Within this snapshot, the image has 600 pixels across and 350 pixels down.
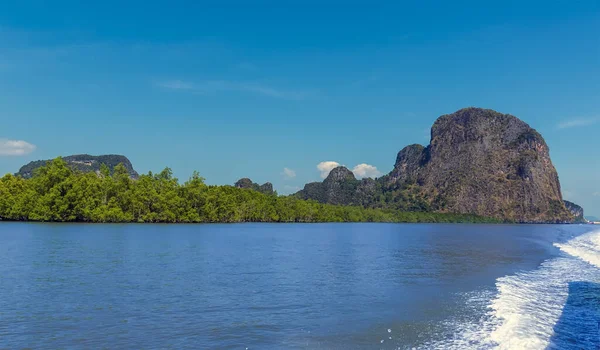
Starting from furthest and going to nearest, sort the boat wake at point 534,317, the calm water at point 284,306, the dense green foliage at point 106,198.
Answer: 1. the dense green foliage at point 106,198
2. the boat wake at point 534,317
3. the calm water at point 284,306

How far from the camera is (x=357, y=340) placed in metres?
14.0

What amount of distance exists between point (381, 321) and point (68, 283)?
633 inches

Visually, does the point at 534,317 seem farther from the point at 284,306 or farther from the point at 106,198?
the point at 106,198

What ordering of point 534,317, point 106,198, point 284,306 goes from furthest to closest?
1. point 106,198
2. point 284,306
3. point 534,317

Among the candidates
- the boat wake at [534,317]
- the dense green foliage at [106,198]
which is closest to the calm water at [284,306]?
the boat wake at [534,317]

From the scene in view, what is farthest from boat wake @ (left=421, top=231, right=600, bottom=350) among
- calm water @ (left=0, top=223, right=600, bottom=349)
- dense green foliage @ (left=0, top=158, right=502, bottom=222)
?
dense green foliage @ (left=0, top=158, right=502, bottom=222)

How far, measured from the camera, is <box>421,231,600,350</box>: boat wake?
556 inches

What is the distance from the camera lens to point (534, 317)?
697 inches

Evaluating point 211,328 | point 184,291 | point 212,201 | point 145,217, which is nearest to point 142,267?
point 184,291

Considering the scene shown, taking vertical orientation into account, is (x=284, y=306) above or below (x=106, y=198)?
below

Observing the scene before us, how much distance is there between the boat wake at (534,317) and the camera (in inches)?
556

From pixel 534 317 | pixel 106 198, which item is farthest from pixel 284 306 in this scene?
pixel 106 198

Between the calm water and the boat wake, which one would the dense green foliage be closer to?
the calm water

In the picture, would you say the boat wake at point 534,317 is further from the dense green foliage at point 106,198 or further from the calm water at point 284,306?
the dense green foliage at point 106,198
